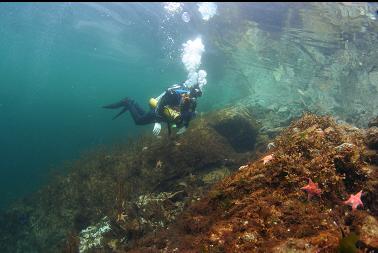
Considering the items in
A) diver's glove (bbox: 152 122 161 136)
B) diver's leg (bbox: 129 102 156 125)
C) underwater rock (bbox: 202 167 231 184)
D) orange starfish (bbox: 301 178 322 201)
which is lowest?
underwater rock (bbox: 202 167 231 184)

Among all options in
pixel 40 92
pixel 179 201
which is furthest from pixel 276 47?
pixel 40 92

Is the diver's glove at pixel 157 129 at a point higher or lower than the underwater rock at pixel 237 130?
higher

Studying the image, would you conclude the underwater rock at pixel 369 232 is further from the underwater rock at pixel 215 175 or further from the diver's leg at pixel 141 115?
the diver's leg at pixel 141 115

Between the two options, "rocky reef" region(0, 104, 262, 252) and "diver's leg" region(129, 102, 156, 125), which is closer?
"rocky reef" region(0, 104, 262, 252)

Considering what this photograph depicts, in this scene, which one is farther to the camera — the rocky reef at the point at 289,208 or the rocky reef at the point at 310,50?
the rocky reef at the point at 310,50

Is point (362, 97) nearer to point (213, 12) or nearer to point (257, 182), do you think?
point (213, 12)

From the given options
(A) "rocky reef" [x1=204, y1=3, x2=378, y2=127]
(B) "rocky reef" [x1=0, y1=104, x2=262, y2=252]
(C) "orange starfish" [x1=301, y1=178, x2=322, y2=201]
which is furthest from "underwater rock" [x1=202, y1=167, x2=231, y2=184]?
(A) "rocky reef" [x1=204, y1=3, x2=378, y2=127]

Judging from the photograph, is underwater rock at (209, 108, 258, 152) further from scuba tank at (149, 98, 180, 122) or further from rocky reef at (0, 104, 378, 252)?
scuba tank at (149, 98, 180, 122)

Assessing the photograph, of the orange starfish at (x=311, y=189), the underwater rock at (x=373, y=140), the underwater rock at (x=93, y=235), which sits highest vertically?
the orange starfish at (x=311, y=189)

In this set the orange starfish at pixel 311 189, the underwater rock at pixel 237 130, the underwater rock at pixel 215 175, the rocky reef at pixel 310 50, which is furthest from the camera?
the rocky reef at pixel 310 50

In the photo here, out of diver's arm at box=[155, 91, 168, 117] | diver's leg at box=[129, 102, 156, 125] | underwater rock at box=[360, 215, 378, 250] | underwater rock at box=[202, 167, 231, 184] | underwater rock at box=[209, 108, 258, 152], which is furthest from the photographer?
underwater rock at box=[209, 108, 258, 152]

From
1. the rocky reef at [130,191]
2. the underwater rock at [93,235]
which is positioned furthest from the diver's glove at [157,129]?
the underwater rock at [93,235]

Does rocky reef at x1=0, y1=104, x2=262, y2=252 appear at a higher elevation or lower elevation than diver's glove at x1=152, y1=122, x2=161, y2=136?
lower

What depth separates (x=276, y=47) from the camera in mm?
26219
